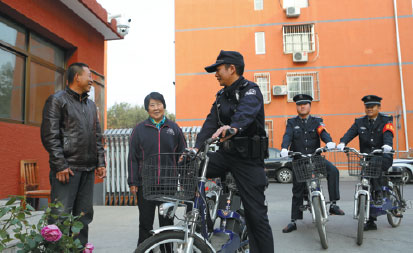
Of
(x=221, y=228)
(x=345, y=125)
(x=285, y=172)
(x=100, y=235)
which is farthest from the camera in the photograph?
(x=345, y=125)

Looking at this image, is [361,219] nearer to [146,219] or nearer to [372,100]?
[372,100]

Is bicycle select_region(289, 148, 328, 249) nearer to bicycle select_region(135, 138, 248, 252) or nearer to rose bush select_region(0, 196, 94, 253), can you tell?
bicycle select_region(135, 138, 248, 252)

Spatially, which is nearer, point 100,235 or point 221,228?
point 221,228

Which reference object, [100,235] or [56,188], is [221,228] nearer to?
[56,188]

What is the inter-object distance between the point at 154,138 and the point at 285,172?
39.1ft

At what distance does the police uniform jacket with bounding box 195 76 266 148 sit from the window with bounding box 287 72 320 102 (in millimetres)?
18081

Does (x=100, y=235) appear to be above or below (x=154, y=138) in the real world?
below

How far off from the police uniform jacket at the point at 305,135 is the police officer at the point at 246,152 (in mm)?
2268

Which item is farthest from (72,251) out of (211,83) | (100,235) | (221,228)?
(211,83)

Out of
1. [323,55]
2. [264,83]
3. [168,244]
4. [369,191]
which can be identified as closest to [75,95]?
[168,244]

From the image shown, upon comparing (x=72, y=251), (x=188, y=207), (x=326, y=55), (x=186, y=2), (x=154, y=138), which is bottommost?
(x=72, y=251)

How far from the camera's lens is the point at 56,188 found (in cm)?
338

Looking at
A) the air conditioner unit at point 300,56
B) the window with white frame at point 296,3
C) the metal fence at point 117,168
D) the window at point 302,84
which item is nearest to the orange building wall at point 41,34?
the metal fence at point 117,168

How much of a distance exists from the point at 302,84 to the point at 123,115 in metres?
32.4
